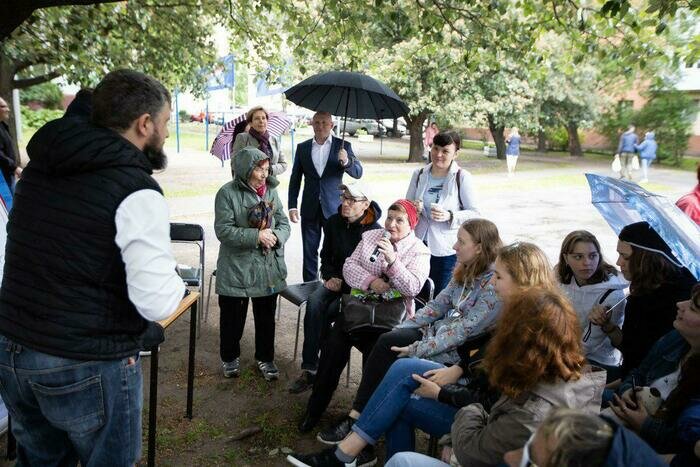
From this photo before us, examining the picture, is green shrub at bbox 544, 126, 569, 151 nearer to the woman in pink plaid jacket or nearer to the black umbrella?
the black umbrella

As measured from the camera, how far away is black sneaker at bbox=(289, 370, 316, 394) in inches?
154

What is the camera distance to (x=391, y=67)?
17703mm

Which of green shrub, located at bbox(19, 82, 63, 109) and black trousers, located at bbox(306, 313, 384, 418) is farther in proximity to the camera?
green shrub, located at bbox(19, 82, 63, 109)

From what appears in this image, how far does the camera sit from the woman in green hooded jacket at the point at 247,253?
400cm

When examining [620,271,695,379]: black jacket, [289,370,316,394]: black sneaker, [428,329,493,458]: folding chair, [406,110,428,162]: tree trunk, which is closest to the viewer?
[620,271,695,379]: black jacket

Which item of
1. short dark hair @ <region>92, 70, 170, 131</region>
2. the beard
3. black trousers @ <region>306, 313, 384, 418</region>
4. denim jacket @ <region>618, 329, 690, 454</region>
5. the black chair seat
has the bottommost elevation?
black trousers @ <region>306, 313, 384, 418</region>

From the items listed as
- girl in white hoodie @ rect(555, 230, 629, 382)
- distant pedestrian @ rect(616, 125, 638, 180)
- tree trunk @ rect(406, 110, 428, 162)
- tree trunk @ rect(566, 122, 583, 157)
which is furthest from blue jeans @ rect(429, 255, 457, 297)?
tree trunk @ rect(566, 122, 583, 157)

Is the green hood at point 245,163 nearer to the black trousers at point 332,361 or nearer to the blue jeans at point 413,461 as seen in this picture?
the black trousers at point 332,361

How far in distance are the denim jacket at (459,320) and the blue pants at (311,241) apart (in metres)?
2.18

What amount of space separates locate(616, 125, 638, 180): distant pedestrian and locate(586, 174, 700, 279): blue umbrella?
16.9 m

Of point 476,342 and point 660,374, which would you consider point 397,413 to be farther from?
point 660,374

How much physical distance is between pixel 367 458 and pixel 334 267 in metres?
1.53

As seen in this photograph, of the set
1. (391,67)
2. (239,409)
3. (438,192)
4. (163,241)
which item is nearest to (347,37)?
(438,192)

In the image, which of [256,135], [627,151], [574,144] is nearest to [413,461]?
[256,135]
